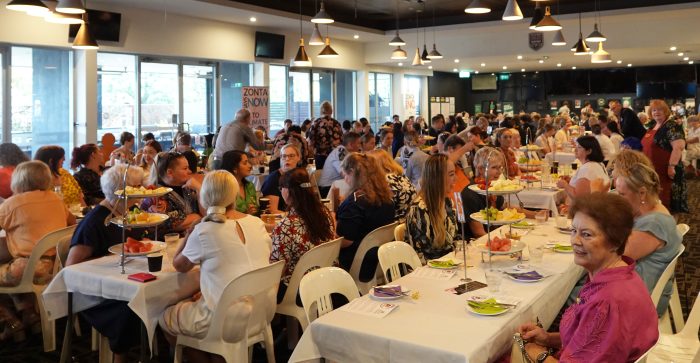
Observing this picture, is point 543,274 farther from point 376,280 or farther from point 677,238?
point 376,280

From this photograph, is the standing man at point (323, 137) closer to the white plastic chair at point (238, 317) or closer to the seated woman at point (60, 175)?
the seated woman at point (60, 175)

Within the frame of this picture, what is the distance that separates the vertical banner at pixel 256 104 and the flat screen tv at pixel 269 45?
82.5 inches

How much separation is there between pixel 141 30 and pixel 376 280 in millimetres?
8293

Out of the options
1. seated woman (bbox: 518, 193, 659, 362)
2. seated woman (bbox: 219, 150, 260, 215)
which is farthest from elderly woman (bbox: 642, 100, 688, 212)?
seated woman (bbox: 518, 193, 659, 362)

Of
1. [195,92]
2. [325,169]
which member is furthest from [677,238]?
[195,92]

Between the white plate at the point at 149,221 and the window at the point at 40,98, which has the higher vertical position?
the window at the point at 40,98

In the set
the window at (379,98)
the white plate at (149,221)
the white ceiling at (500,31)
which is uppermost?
the white ceiling at (500,31)

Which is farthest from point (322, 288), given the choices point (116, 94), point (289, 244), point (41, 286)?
point (116, 94)

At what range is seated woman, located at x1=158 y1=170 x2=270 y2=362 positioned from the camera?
3.38 meters

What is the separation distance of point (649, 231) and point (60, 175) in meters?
5.06

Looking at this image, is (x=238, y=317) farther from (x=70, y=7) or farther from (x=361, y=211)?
(x=70, y=7)

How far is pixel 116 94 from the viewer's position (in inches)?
448

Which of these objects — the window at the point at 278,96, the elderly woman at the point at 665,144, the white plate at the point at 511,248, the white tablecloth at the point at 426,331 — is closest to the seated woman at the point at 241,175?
the white plate at the point at 511,248

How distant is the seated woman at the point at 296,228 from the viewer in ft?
13.0
